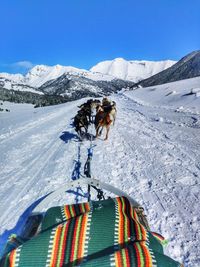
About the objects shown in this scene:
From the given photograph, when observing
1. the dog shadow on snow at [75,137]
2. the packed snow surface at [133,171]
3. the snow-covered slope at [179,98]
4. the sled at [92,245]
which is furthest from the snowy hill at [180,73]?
the sled at [92,245]

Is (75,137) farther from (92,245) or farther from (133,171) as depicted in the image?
(92,245)

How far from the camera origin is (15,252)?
2.62 meters

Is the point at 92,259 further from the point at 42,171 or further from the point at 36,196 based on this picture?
the point at 42,171

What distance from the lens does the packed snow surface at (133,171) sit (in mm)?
5246

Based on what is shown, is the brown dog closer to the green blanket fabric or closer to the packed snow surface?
the packed snow surface

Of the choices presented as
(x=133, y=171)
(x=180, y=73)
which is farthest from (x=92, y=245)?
(x=180, y=73)

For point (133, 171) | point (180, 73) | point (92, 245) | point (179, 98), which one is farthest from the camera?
point (180, 73)

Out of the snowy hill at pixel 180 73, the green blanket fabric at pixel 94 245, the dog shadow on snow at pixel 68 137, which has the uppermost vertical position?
the snowy hill at pixel 180 73

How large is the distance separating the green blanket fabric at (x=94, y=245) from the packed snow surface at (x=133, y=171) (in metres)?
1.64

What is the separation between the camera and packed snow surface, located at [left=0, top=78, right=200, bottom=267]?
525 centimetres

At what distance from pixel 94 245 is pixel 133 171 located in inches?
210

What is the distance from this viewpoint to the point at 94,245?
109 inches

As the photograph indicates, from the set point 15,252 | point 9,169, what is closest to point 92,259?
point 15,252

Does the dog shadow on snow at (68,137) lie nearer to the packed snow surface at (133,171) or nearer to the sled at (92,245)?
the packed snow surface at (133,171)
